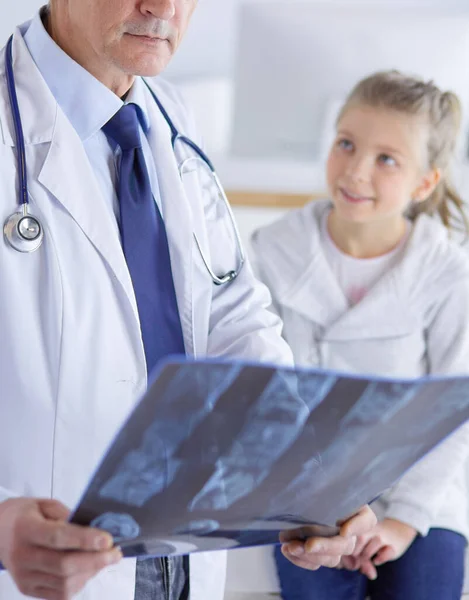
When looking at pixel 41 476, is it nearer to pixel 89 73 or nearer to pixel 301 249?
pixel 89 73

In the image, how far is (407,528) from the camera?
4.22 feet

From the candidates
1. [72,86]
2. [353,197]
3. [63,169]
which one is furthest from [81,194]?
[353,197]

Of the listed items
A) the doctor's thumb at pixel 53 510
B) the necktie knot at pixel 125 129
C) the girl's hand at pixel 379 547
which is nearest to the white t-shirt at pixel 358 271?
the girl's hand at pixel 379 547

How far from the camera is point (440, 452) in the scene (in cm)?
135

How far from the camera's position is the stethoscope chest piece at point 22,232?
93 centimetres

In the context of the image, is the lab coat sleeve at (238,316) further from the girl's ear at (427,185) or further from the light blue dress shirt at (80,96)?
the girl's ear at (427,185)

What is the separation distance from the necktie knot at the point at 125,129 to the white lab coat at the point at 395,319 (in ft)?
1.54

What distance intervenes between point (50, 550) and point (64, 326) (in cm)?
30

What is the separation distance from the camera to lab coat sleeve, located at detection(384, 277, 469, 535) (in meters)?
1.30

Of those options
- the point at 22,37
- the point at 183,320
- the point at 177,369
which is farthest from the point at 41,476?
the point at 22,37

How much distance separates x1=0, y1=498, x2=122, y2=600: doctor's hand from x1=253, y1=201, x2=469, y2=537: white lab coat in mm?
742

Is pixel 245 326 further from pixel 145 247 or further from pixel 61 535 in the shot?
pixel 61 535

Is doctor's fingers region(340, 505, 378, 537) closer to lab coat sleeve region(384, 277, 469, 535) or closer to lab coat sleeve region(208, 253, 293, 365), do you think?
lab coat sleeve region(208, 253, 293, 365)

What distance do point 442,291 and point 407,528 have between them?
40 cm
